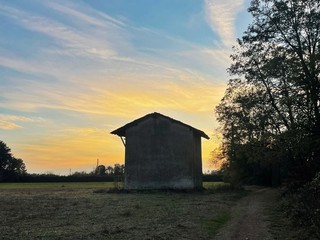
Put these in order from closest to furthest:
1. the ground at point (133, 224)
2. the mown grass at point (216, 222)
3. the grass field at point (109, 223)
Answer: the grass field at point (109, 223) → the ground at point (133, 224) → the mown grass at point (216, 222)

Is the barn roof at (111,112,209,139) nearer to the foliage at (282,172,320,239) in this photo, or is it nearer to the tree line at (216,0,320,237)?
the tree line at (216,0,320,237)

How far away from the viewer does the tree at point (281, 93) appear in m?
28.6

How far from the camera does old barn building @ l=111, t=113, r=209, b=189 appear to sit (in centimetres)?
4200

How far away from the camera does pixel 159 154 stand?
4259cm

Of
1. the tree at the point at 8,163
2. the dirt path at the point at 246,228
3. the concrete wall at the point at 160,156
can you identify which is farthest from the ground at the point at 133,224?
the tree at the point at 8,163

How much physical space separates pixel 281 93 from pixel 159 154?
1444 cm

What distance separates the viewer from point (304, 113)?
99.1 feet

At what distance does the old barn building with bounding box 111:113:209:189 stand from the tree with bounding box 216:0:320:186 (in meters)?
5.22

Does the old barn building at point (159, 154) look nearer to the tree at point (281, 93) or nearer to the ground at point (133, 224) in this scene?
the tree at point (281, 93)

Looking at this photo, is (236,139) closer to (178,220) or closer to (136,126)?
(136,126)

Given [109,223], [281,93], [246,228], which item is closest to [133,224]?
[109,223]

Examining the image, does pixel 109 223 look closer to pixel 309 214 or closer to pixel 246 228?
pixel 246 228

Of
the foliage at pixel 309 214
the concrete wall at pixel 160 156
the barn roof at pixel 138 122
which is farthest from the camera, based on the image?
the barn roof at pixel 138 122

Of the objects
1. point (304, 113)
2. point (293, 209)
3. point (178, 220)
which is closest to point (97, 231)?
point (178, 220)
